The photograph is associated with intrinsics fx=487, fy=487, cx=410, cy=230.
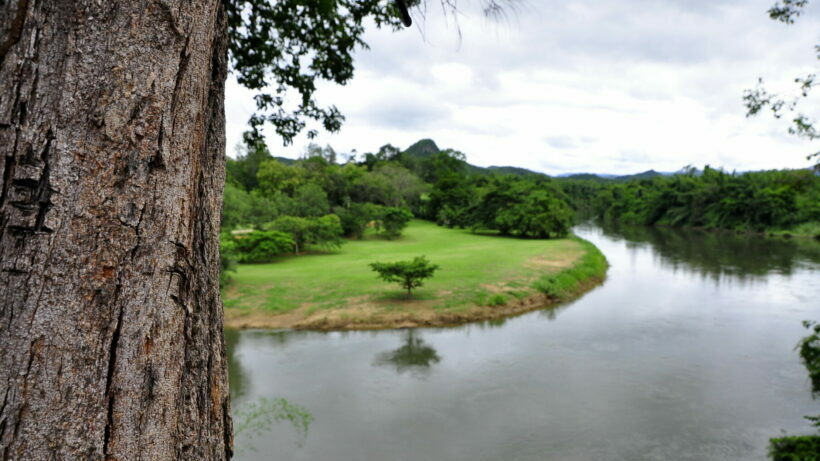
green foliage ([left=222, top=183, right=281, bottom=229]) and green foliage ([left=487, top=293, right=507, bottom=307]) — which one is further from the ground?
green foliage ([left=222, top=183, right=281, bottom=229])

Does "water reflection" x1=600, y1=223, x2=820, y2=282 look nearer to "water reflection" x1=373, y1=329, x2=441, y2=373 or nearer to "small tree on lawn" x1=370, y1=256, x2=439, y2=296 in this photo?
"small tree on lawn" x1=370, y1=256, x2=439, y2=296

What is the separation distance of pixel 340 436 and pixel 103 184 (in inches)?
303

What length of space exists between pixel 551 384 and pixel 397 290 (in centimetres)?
697

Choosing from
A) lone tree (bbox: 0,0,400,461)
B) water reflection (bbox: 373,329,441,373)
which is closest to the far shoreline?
water reflection (bbox: 373,329,441,373)

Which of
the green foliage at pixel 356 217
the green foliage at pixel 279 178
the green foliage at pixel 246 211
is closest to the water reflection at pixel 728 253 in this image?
the green foliage at pixel 356 217

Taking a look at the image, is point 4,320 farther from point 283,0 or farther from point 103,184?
point 283,0

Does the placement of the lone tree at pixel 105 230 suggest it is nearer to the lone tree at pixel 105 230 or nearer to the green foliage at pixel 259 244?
the lone tree at pixel 105 230

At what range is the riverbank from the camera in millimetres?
13828

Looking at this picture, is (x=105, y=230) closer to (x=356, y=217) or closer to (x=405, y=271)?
(x=405, y=271)

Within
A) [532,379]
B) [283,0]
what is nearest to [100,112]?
[283,0]

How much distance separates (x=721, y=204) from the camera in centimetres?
4528

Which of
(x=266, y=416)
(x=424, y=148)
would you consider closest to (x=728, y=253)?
(x=266, y=416)

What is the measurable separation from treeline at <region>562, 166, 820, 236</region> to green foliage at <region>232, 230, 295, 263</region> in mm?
28542

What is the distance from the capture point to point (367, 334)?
1299 centimetres
